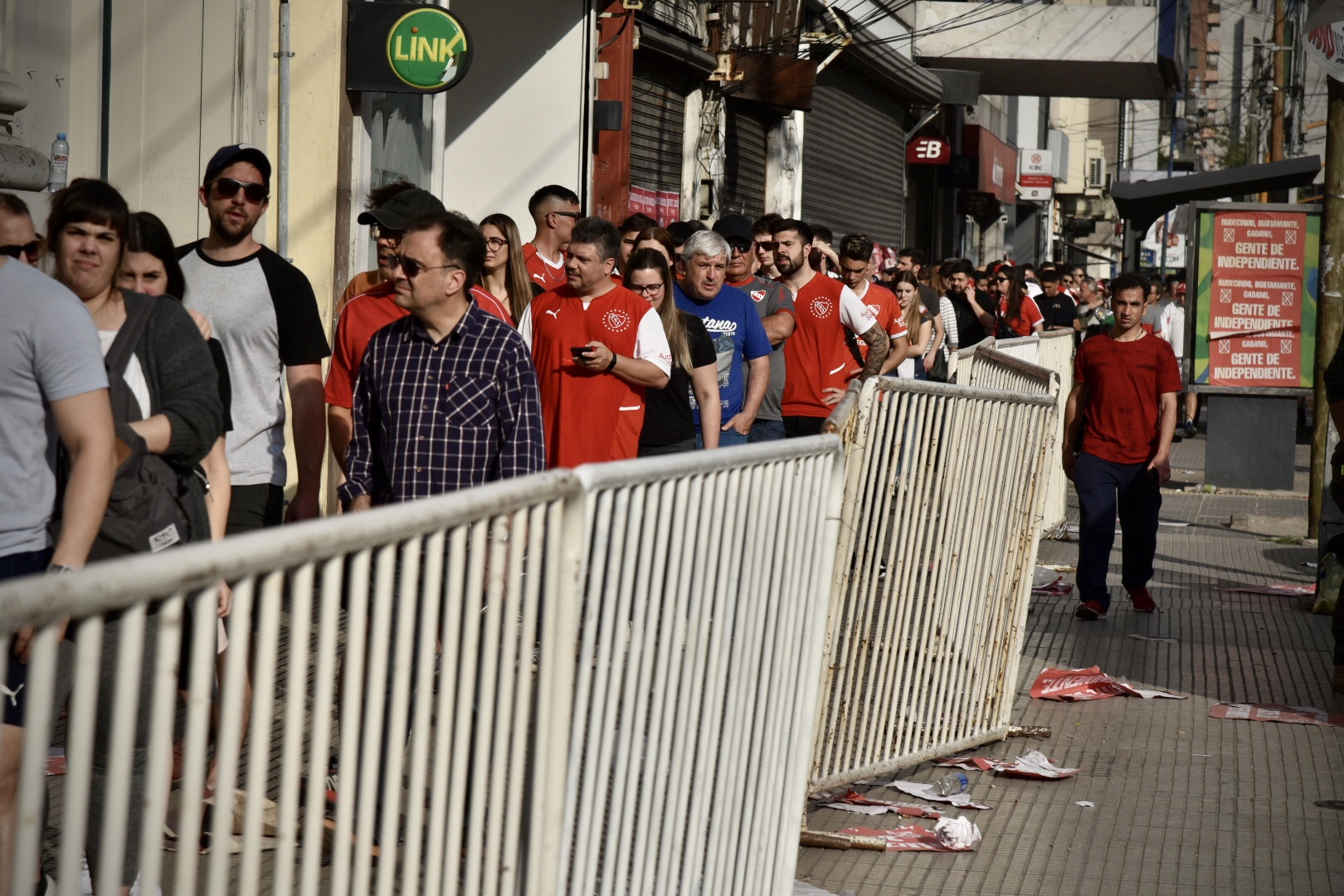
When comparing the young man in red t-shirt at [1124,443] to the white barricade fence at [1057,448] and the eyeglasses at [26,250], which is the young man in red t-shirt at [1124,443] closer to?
the white barricade fence at [1057,448]

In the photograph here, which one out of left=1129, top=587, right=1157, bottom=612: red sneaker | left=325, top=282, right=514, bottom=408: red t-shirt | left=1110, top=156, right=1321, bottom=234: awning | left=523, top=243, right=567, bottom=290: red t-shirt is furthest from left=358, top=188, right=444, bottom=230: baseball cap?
left=1110, top=156, right=1321, bottom=234: awning

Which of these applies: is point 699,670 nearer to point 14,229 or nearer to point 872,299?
point 14,229

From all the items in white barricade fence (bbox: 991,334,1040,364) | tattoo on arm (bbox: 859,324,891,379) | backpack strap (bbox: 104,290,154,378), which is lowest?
backpack strap (bbox: 104,290,154,378)

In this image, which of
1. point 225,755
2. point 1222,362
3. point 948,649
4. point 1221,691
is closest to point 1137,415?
point 1221,691

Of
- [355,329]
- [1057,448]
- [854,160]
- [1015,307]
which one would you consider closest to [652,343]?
[355,329]

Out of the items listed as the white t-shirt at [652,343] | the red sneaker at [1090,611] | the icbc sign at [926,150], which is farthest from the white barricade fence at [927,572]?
the icbc sign at [926,150]

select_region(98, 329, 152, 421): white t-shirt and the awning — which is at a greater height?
the awning

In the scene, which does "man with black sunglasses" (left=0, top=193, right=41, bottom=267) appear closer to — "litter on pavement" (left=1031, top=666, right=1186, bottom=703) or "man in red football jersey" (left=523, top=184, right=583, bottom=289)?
"man in red football jersey" (left=523, top=184, right=583, bottom=289)

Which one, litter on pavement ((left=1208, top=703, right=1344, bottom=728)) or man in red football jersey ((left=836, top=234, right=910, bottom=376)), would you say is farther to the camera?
man in red football jersey ((left=836, top=234, right=910, bottom=376))

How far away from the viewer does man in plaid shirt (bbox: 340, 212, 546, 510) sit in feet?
15.5

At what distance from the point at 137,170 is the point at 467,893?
7841mm

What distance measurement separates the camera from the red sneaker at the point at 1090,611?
9039 mm

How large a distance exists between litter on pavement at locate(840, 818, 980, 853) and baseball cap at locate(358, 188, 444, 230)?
8.29 ft

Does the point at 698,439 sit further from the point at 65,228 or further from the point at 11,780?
the point at 11,780
